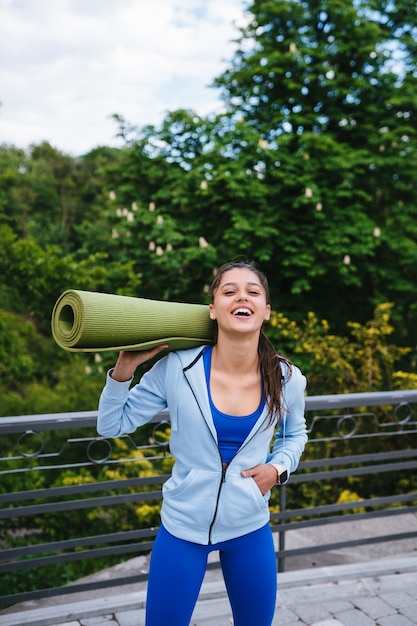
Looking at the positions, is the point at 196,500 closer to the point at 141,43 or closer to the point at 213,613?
the point at 213,613

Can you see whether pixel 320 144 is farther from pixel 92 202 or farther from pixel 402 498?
pixel 92 202

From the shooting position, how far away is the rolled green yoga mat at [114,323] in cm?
136

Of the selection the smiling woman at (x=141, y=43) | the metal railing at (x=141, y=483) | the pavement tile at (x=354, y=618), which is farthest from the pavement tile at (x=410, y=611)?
the smiling woman at (x=141, y=43)

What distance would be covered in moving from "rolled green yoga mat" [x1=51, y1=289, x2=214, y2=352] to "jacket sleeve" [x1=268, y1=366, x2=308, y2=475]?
381 millimetres

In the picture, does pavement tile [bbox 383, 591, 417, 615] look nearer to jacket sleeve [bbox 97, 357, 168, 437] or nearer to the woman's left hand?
the woman's left hand

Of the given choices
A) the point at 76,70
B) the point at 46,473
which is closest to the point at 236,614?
the point at 46,473

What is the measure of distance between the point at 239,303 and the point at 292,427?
1.65 feet

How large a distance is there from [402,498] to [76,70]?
62.8 feet

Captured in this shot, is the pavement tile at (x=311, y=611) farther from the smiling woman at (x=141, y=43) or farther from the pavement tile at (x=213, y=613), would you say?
the smiling woman at (x=141, y=43)

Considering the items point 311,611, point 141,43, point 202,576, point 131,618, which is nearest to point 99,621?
point 131,618

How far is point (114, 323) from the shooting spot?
54.2 inches

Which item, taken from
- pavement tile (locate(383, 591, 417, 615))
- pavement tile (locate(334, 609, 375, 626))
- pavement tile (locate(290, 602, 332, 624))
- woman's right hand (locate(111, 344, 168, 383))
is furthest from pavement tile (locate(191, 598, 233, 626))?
woman's right hand (locate(111, 344, 168, 383))

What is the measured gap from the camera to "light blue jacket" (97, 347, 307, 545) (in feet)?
5.02

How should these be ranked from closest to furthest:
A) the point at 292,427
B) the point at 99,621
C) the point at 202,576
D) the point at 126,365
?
the point at 126,365 → the point at 202,576 → the point at 292,427 → the point at 99,621
